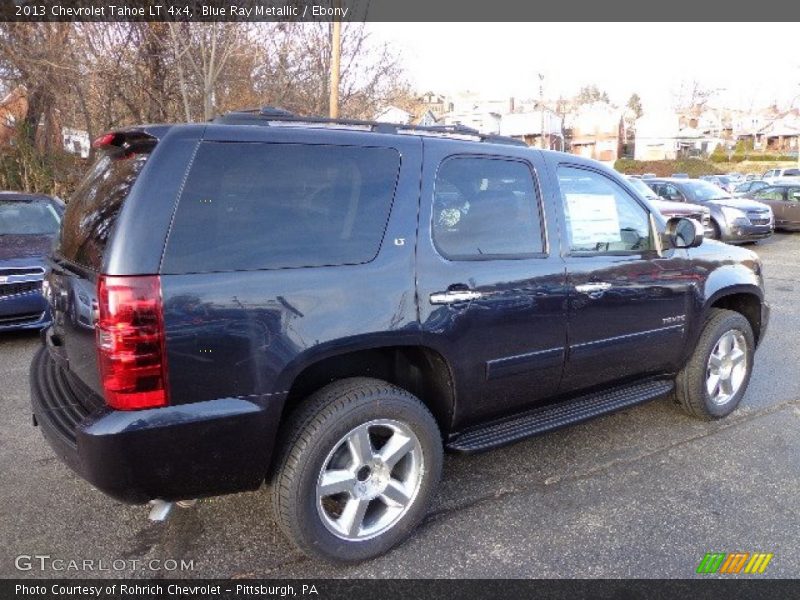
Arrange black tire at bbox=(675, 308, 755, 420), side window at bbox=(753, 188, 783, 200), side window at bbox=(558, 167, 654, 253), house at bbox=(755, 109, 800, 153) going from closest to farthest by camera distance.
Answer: side window at bbox=(558, 167, 654, 253), black tire at bbox=(675, 308, 755, 420), side window at bbox=(753, 188, 783, 200), house at bbox=(755, 109, 800, 153)

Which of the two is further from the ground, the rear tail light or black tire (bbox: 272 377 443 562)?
the rear tail light

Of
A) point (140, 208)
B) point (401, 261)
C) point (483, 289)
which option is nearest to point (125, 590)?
point (140, 208)

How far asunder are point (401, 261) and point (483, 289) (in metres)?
0.47

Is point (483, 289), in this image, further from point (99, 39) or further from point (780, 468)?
point (99, 39)

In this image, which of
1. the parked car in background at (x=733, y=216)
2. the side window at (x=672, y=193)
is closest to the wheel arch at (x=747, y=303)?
the parked car in background at (x=733, y=216)

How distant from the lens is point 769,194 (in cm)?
1783

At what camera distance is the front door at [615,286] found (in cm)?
329

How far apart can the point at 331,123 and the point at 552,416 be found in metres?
1.94

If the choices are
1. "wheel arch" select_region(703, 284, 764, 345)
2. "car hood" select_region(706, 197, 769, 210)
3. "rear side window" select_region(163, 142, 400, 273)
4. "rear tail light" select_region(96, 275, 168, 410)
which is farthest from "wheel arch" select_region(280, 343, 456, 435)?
"car hood" select_region(706, 197, 769, 210)

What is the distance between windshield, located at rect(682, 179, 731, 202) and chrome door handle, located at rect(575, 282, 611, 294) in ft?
45.3

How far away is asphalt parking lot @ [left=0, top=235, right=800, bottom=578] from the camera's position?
8.68 ft

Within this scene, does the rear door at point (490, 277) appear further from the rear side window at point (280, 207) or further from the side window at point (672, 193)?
the side window at point (672, 193)

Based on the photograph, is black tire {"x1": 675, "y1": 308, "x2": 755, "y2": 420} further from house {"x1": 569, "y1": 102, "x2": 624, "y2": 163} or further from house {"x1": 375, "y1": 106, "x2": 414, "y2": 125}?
house {"x1": 569, "y1": 102, "x2": 624, "y2": 163}

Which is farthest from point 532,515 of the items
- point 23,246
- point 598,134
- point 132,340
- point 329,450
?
point 598,134
